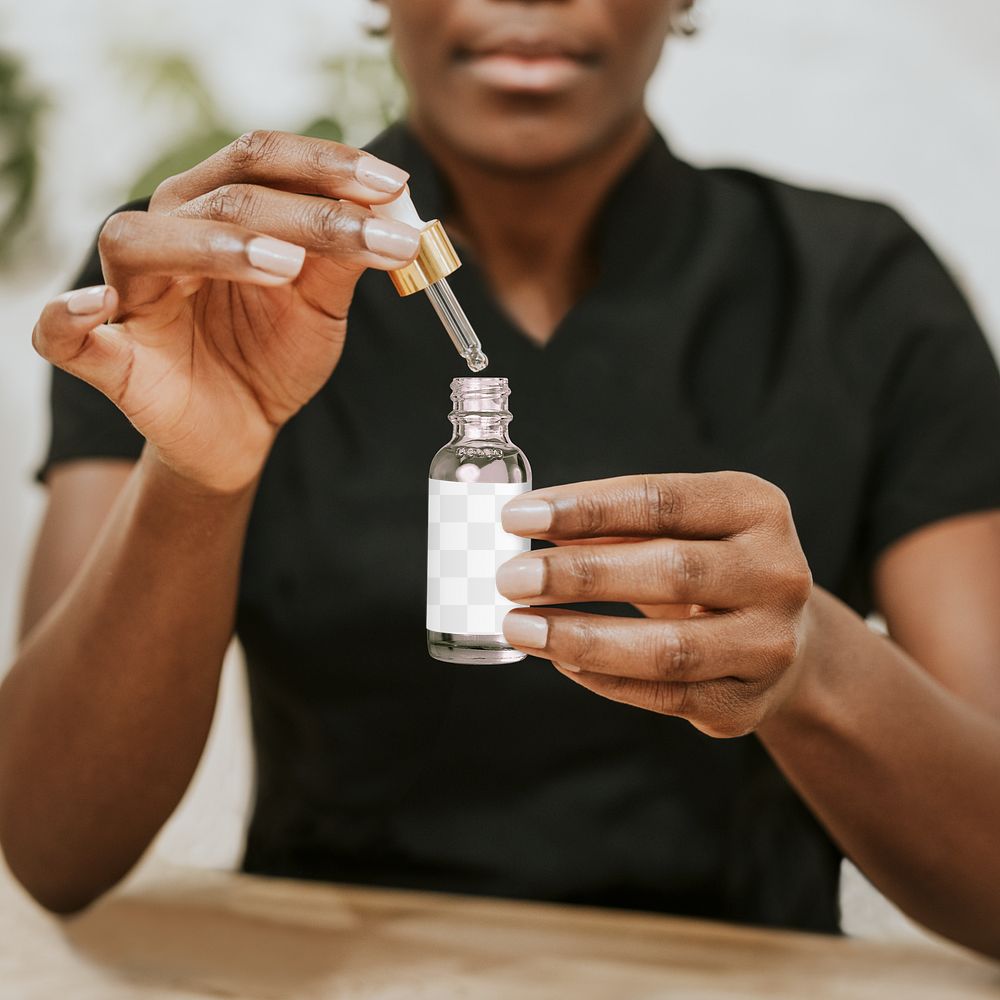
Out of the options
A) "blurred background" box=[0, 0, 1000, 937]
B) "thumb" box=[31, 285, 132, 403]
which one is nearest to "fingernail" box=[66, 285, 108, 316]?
"thumb" box=[31, 285, 132, 403]

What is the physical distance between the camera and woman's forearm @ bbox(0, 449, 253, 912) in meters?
0.54

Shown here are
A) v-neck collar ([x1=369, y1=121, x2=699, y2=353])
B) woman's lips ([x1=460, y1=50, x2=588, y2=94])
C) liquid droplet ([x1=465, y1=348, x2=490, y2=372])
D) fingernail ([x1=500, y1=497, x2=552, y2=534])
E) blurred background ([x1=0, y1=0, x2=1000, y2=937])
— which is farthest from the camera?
blurred background ([x1=0, y1=0, x2=1000, y2=937])

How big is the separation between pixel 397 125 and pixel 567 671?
0.45m

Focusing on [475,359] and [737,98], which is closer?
[475,359]

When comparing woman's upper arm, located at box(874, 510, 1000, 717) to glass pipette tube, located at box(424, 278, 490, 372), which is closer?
glass pipette tube, located at box(424, 278, 490, 372)

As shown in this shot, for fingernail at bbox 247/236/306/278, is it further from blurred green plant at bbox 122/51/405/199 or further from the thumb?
blurred green plant at bbox 122/51/405/199

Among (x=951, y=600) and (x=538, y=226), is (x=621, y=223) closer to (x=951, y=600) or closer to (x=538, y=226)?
(x=538, y=226)

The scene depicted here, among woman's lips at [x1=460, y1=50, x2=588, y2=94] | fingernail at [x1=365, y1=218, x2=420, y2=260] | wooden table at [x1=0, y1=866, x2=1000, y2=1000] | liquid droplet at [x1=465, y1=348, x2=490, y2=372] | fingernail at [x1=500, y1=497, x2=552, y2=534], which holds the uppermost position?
woman's lips at [x1=460, y1=50, x2=588, y2=94]

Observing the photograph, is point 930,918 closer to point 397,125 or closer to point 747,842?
point 747,842

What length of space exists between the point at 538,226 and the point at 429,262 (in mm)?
314

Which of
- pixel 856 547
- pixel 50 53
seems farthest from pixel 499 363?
pixel 50 53

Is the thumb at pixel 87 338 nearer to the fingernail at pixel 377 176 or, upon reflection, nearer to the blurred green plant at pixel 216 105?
the fingernail at pixel 377 176

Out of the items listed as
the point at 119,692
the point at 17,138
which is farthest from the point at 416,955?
the point at 17,138

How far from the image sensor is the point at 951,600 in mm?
663
